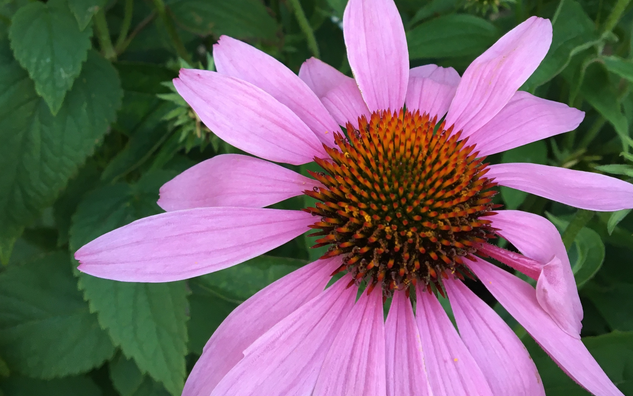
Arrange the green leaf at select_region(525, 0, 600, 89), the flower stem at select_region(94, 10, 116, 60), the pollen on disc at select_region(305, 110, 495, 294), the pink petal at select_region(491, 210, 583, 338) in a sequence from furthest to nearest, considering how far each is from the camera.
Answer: the flower stem at select_region(94, 10, 116, 60) → the green leaf at select_region(525, 0, 600, 89) → the pollen on disc at select_region(305, 110, 495, 294) → the pink petal at select_region(491, 210, 583, 338)

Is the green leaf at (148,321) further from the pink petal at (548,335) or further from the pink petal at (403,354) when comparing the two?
the pink petal at (548,335)

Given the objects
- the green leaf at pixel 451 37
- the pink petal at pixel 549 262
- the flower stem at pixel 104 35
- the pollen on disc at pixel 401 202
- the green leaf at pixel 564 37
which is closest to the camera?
the pink petal at pixel 549 262

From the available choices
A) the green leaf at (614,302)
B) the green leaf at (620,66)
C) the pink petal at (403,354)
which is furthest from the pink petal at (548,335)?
the green leaf at (614,302)

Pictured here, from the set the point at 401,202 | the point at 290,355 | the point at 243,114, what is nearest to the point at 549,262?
the point at 401,202

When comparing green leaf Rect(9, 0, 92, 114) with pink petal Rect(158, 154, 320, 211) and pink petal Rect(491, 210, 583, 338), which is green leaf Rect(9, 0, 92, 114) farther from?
pink petal Rect(491, 210, 583, 338)

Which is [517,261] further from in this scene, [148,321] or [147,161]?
[147,161]

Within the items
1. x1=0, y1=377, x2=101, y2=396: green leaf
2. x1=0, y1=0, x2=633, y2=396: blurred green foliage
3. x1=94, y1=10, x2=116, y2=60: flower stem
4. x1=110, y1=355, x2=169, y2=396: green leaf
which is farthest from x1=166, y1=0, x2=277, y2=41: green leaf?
x1=0, y1=377, x2=101, y2=396: green leaf
